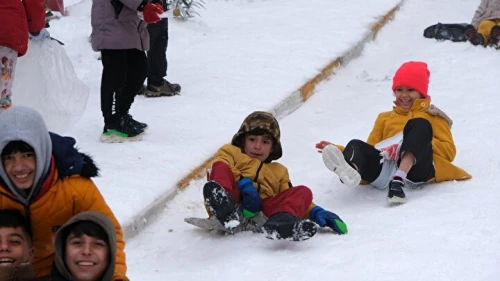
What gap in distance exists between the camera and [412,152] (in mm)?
5051

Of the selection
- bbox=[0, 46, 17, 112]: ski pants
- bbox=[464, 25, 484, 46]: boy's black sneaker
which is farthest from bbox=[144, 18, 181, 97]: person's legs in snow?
bbox=[464, 25, 484, 46]: boy's black sneaker

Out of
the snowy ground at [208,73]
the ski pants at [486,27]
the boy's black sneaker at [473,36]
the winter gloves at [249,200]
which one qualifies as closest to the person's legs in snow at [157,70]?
the snowy ground at [208,73]

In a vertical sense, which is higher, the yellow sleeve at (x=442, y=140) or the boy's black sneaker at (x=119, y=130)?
the yellow sleeve at (x=442, y=140)

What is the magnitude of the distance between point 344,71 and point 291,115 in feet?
5.69

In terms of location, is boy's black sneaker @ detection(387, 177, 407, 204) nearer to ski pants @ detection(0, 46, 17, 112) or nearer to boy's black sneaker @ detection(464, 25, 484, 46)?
ski pants @ detection(0, 46, 17, 112)

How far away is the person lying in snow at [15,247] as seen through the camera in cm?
332

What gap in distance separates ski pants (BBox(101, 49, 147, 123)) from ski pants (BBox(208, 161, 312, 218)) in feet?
5.26

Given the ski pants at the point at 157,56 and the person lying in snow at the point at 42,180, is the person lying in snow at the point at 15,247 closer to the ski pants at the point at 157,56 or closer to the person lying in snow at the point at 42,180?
the person lying in snow at the point at 42,180

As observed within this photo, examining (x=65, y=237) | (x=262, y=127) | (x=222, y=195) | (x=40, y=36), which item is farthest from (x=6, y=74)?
(x=65, y=237)

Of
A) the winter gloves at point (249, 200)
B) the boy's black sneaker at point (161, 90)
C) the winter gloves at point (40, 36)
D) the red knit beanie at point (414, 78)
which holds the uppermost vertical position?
the red knit beanie at point (414, 78)

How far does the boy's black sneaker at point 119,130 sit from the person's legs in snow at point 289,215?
5.40 ft

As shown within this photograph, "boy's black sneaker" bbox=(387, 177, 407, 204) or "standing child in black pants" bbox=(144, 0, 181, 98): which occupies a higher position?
"boy's black sneaker" bbox=(387, 177, 407, 204)

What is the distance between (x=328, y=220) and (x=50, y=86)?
2.44m

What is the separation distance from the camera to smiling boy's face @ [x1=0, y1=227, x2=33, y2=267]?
11.0 ft
